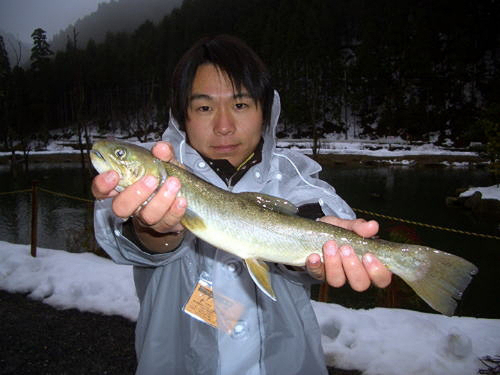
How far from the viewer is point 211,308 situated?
2426 millimetres

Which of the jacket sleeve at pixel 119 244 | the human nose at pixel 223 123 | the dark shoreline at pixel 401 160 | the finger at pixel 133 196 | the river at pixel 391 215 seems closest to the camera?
the finger at pixel 133 196

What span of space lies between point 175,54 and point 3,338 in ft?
272

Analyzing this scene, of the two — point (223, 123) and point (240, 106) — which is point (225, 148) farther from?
point (240, 106)

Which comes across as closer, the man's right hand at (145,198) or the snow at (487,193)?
the man's right hand at (145,198)

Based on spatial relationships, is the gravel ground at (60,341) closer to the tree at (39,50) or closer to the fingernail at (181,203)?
the fingernail at (181,203)

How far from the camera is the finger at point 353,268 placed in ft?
7.65

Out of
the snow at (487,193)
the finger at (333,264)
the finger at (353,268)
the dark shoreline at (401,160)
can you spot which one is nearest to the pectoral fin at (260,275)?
the finger at (333,264)

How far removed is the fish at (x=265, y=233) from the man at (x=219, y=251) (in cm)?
11

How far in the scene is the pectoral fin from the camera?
7.19 feet

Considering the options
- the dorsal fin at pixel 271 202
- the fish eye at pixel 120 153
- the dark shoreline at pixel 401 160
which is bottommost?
the dark shoreline at pixel 401 160

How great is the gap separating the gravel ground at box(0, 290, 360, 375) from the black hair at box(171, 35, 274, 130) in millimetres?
3482

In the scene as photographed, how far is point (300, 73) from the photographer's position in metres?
65.5

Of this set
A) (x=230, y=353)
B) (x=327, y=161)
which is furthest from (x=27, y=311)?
(x=327, y=161)

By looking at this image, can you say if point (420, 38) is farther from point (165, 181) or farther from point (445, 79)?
point (165, 181)
